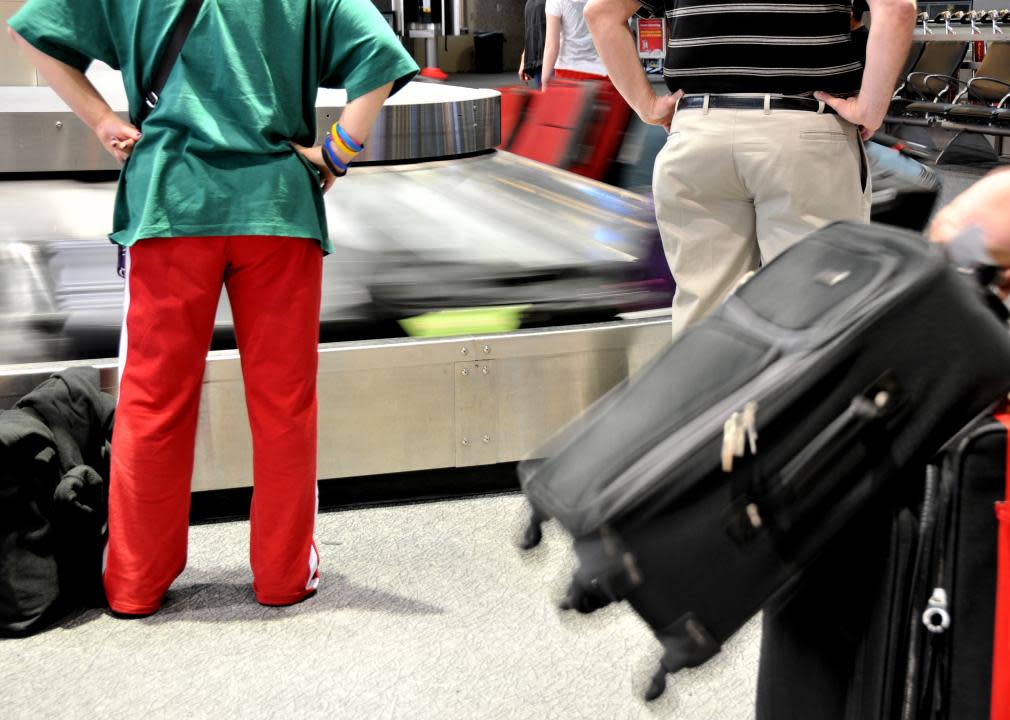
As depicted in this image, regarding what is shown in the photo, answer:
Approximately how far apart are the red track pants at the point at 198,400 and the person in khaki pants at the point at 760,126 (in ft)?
2.07

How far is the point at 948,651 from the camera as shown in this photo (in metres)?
0.86

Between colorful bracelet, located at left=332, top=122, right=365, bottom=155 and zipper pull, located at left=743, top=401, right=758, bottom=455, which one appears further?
colorful bracelet, located at left=332, top=122, right=365, bottom=155

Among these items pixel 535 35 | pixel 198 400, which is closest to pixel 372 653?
pixel 198 400

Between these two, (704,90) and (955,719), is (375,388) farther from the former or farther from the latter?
(955,719)

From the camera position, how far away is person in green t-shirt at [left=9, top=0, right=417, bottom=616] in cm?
185

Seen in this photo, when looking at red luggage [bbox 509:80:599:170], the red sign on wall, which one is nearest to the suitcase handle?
red luggage [bbox 509:80:599:170]

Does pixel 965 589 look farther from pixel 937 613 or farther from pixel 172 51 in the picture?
pixel 172 51

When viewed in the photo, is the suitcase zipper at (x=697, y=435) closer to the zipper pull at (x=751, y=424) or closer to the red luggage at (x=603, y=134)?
the zipper pull at (x=751, y=424)

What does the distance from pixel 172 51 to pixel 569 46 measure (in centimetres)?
358

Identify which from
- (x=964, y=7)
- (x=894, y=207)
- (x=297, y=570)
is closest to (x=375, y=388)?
(x=297, y=570)

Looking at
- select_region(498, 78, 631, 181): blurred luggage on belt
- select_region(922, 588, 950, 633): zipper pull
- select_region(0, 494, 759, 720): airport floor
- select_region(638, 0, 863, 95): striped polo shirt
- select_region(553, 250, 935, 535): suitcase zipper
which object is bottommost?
select_region(0, 494, 759, 720): airport floor

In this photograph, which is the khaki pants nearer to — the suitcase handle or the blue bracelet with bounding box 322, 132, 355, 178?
the blue bracelet with bounding box 322, 132, 355, 178

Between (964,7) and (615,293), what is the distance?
28.5 ft

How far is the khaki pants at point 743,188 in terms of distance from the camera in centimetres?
176
